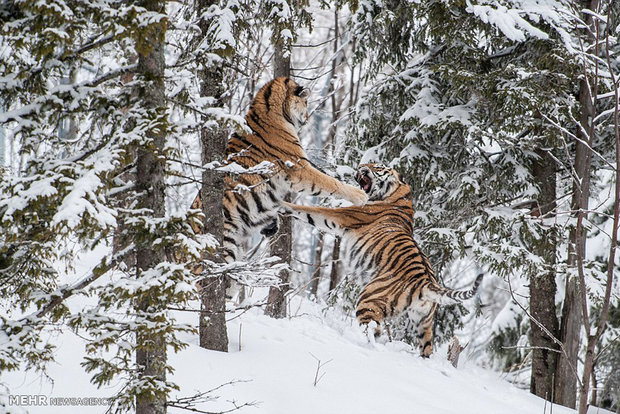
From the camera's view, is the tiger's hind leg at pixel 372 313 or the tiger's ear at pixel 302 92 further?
the tiger's ear at pixel 302 92

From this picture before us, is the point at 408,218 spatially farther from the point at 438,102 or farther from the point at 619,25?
the point at 619,25

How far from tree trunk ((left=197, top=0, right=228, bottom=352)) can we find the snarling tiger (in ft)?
3.87

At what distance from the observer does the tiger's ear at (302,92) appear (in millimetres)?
6582

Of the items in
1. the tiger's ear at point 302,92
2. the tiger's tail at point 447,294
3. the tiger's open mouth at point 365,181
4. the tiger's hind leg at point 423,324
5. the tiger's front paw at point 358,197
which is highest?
the tiger's ear at point 302,92

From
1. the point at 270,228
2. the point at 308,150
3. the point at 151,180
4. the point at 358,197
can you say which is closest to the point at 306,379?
the point at 151,180

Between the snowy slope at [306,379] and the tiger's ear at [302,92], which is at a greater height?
the tiger's ear at [302,92]

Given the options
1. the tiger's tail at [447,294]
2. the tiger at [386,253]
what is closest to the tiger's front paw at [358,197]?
the tiger at [386,253]

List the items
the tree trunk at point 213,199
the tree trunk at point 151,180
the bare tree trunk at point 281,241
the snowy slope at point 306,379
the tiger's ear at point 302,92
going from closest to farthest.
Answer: the tree trunk at point 151,180 → the snowy slope at point 306,379 → the tree trunk at point 213,199 → the tiger's ear at point 302,92 → the bare tree trunk at point 281,241

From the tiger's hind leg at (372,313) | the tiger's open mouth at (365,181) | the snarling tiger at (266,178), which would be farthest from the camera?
the tiger's open mouth at (365,181)

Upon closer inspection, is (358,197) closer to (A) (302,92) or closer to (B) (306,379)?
(A) (302,92)

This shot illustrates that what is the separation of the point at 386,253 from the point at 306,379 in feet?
8.25

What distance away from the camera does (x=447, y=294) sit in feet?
19.3

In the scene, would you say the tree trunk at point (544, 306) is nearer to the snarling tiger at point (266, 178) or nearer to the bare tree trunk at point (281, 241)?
the snarling tiger at point (266, 178)

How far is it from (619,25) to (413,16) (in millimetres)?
2414
